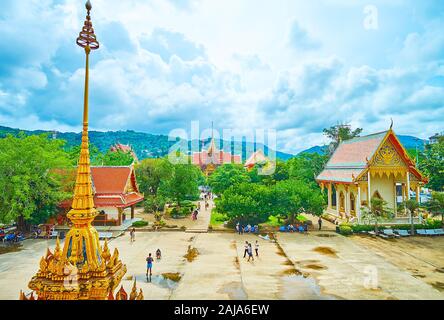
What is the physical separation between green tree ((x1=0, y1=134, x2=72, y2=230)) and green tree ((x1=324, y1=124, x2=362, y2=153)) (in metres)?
36.8

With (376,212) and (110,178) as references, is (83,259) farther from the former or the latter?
(110,178)

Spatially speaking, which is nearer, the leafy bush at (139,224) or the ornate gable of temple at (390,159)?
the leafy bush at (139,224)

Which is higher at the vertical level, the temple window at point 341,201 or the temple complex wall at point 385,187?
the temple complex wall at point 385,187

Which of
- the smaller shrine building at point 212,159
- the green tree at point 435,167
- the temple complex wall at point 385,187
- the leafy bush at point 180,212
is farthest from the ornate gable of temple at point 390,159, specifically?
the smaller shrine building at point 212,159

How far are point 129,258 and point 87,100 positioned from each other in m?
14.4

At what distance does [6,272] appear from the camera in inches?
640

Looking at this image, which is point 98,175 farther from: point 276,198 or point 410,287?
point 410,287

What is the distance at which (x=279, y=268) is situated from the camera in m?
17.0

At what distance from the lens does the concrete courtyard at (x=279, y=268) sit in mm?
13594

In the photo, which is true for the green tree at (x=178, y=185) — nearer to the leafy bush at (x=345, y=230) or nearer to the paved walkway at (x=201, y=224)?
the paved walkway at (x=201, y=224)

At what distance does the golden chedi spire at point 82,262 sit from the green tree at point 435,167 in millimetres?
36762

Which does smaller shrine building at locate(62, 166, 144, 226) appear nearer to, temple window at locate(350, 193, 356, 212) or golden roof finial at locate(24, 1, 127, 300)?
temple window at locate(350, 193, 356, 212)

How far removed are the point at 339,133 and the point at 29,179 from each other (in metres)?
40.5
